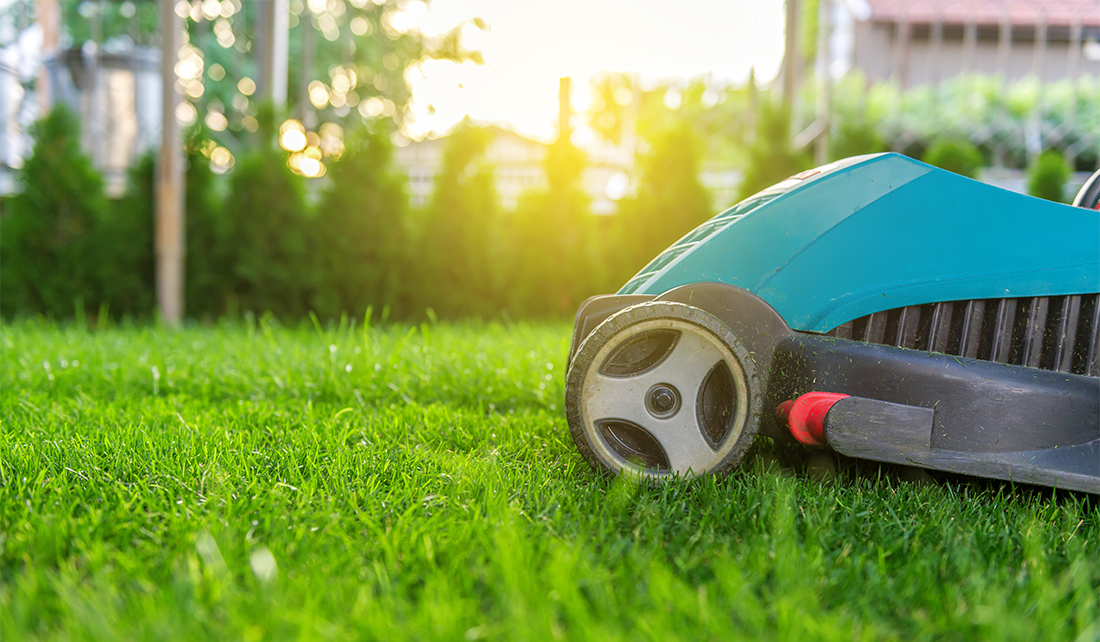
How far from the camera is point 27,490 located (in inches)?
54.6

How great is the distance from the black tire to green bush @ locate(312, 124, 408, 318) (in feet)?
10.1

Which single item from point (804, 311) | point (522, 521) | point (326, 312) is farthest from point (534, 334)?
point (522, 521)

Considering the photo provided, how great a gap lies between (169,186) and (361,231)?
1045 mm

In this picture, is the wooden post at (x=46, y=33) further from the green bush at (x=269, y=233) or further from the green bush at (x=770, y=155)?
the green bush at (x=770, y=155)

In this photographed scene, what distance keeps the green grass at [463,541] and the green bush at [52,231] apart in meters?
2.37

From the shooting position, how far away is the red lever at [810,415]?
4.80 feet

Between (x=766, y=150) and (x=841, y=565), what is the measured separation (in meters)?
4.09

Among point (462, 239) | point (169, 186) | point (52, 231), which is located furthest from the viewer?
point (462, 239)

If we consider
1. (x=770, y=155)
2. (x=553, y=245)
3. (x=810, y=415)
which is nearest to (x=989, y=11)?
(x=770, y=155)

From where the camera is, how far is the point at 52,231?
417cm

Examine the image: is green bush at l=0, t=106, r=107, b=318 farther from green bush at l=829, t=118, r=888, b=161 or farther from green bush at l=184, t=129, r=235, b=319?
green bush at l=829, t=118, r=888, b=161

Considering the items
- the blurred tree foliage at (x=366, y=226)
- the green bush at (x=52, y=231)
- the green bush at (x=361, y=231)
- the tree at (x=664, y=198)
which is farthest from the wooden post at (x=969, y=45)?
the green bush at (x=52, y=231)

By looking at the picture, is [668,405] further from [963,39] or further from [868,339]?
[963,39]

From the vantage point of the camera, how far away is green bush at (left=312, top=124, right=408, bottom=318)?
14.4ft
